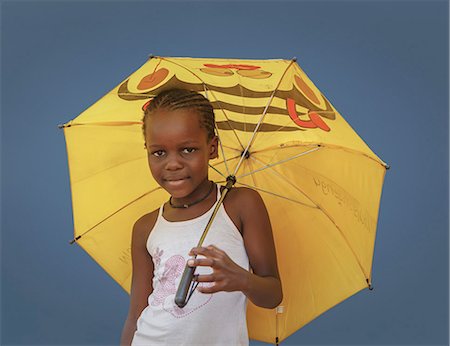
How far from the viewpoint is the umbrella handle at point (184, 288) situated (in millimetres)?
1373

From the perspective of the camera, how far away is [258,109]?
5.58ft

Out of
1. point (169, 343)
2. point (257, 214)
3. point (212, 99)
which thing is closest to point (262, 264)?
point (257, 214)

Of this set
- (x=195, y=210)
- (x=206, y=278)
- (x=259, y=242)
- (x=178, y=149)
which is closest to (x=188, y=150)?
(x=178, y=149)

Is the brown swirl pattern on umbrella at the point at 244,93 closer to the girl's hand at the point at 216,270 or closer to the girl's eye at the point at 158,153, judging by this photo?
the girl's eye at the point at 158,153

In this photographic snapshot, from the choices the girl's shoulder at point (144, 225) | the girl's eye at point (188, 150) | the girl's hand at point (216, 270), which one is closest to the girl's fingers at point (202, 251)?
the girl's hand at point (216, 270)

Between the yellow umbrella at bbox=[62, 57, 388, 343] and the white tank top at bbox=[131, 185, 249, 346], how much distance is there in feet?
0.55

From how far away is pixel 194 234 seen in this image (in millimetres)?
1609

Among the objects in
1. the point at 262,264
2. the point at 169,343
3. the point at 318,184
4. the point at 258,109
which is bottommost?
the point at 169,343

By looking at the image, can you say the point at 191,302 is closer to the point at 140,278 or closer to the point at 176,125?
the point at 140,278

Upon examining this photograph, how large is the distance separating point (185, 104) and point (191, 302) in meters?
0.45

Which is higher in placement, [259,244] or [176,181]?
[176,181]

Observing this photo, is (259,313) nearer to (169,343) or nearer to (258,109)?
→ (169,343)

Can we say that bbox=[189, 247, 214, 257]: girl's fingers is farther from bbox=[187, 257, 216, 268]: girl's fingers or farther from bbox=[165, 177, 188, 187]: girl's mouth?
bbox=[165, 177, 188, 187]: girl's mouth

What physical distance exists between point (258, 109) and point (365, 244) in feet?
1.51
